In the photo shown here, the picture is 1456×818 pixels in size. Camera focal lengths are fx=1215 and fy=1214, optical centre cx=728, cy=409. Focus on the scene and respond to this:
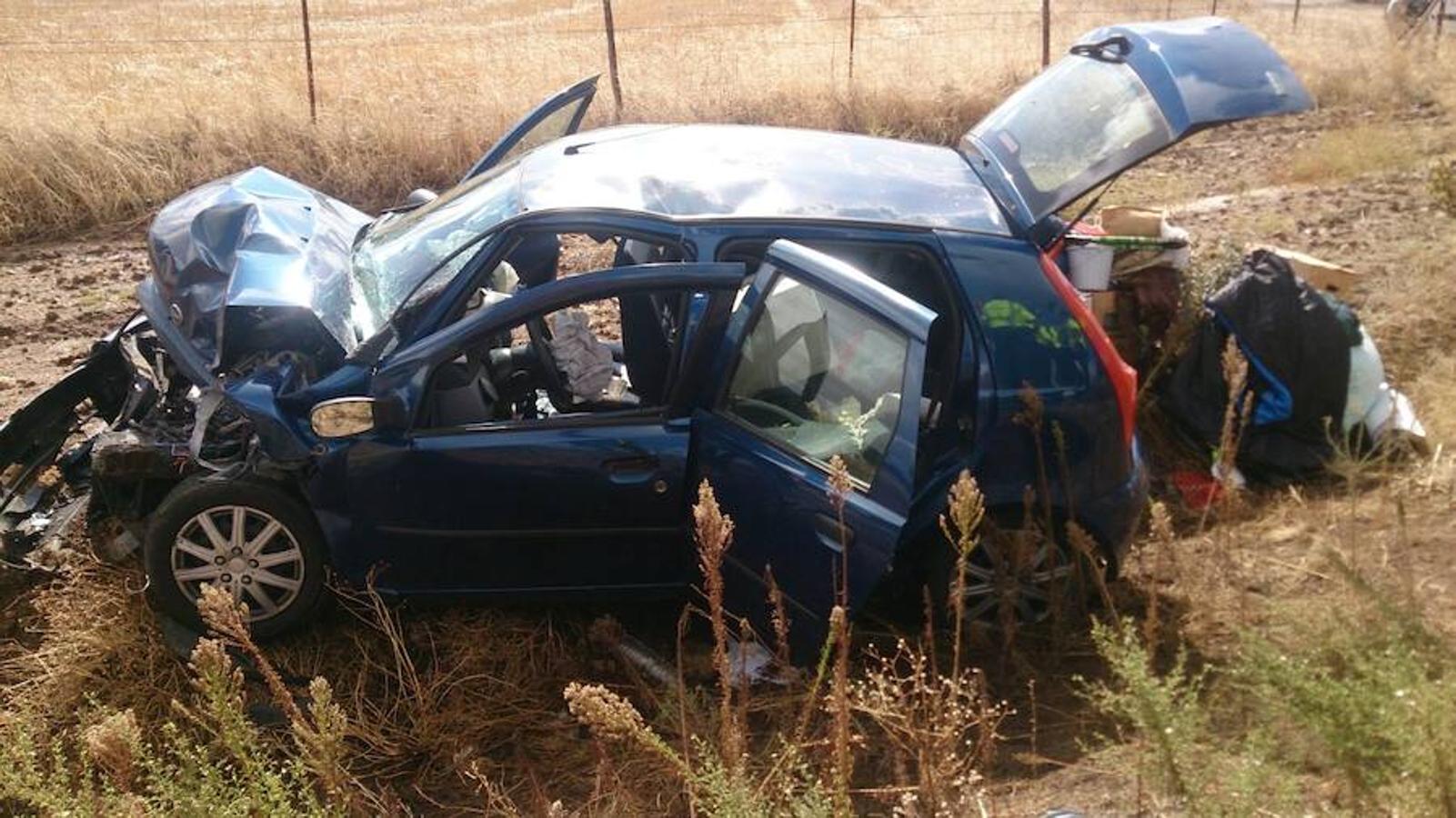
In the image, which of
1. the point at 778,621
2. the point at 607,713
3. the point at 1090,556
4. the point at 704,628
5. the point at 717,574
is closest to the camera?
the point at 607,713

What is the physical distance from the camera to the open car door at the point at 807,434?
3570 millimetres

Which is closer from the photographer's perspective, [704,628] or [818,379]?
[818,379]

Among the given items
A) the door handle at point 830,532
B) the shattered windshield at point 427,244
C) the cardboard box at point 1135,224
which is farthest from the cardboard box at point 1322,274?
the shattered windshield at point 427,244

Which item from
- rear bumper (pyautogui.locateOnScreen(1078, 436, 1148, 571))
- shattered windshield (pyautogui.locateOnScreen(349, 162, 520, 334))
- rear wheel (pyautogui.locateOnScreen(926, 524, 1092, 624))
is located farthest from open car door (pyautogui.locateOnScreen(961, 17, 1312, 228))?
shattered windshield (pyautogui.locateOnScreen(349, 162, 520, 334))

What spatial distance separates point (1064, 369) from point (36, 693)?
3.63 meters

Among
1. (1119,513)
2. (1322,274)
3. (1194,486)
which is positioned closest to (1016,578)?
(1119,513)

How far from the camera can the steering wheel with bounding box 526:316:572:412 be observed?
4.21m

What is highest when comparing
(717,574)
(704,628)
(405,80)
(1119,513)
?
(405,80)

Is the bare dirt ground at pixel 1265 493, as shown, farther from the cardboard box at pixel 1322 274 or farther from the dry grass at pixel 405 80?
the dry grass at pixel 405 80

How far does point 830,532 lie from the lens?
3.67 meters

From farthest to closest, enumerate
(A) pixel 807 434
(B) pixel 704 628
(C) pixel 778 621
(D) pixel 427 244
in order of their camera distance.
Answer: (B) pixel 704 628, (D) pixel 427 244, (A) pixel 807 434, (C) pixel 778 621

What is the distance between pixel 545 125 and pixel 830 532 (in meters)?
2.70

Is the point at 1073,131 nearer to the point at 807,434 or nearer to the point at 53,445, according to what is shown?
the point at 807,434

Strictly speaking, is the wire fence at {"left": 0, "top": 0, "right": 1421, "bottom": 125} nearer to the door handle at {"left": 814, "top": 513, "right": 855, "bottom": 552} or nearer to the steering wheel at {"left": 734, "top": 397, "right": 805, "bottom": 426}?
the steering wheel at {"left": 734, "top": 397, "right": 805, "bottom": 426}
